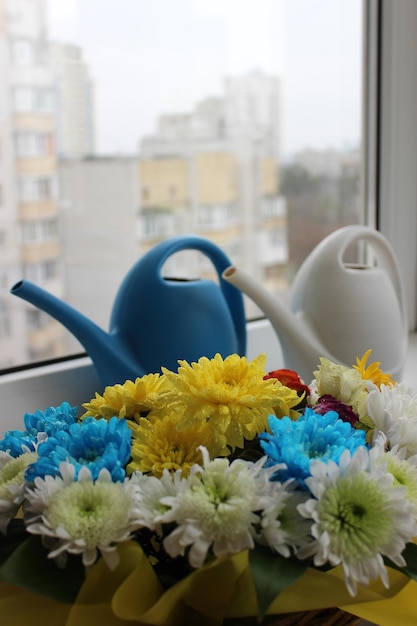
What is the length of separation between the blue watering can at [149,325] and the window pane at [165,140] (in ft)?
0.65

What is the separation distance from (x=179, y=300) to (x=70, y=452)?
1.19 ft

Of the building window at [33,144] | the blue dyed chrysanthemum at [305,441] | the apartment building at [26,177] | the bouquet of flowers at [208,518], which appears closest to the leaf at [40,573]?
the bouquet of flowers at [208,518]

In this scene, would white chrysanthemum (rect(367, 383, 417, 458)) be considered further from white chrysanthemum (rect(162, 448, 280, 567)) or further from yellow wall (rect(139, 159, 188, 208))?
yellow wall (rect(139, 159, 188, 208))

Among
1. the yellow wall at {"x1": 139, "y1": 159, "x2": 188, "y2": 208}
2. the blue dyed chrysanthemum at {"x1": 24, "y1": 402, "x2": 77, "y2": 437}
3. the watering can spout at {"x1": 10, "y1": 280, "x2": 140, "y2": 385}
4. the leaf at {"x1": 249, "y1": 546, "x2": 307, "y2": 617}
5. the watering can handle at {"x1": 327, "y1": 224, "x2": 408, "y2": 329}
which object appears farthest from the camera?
the yellow wall at {"x1": 139, "y1": 159, "x2": 188, "y2": 208}

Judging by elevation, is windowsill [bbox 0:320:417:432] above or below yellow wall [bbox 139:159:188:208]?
below

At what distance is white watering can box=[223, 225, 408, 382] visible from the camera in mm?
812

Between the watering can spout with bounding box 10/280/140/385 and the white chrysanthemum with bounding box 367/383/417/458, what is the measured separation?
33 centimetres

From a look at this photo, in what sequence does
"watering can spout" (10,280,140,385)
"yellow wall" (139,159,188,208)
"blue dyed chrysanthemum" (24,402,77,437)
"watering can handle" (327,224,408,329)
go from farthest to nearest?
"yellow wall" (139,159,188,208), "watering can handle" (327,224,408,329), "watering can spout" (10,280,140,385), "blue dyed chrysanthemum" (24,402,77,437)

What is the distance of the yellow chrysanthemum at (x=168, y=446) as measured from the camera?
401 millimetres

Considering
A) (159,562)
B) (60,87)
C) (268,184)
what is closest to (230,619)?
(159,562)

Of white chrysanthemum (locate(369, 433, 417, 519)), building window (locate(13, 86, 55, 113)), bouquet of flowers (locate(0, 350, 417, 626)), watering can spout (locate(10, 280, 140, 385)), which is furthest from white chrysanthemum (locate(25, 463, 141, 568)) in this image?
building window (locate(13, 86, 55, 113))

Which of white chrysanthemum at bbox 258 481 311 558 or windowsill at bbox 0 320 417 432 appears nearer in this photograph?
white chrysanthemum at bbox 258 481 311 558

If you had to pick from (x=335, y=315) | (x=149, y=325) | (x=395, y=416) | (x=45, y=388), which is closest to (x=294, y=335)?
(x=335, y=315)

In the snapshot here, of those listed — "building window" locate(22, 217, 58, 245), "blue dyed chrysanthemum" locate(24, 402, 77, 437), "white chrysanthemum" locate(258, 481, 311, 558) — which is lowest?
"white chrysanthemum" locate(258, 481, 311, 558)
